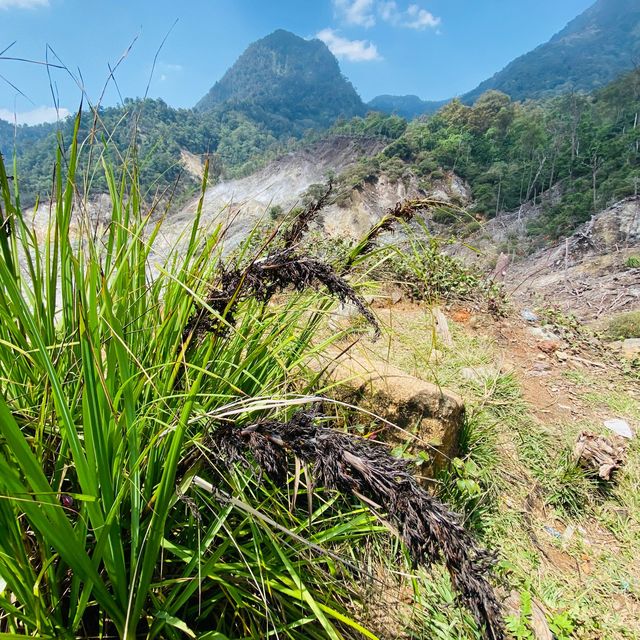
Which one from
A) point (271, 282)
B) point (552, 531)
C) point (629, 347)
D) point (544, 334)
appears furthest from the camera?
point (629, 347)

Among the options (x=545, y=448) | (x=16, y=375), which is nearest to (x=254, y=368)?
(x=16, y=375)

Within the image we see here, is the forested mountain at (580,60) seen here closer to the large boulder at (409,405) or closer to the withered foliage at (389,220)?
the large boulder at (409,405)

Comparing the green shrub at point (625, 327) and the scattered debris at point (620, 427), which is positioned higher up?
the scattered debris at point (620, 427)

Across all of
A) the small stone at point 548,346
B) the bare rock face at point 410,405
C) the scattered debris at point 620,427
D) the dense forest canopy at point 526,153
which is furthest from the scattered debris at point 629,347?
the dense forest canopy at point 526,153

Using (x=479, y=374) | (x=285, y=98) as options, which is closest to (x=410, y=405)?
(x=479, y=374)

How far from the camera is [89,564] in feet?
2.62

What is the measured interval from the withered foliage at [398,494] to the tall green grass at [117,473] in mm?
103

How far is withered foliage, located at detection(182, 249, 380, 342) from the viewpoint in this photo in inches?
32.6

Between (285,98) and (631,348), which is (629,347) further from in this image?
(285,98)

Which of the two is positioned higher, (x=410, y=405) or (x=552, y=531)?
(x=410, y=405)

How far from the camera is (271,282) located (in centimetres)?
92

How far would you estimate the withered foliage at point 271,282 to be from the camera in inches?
32.6

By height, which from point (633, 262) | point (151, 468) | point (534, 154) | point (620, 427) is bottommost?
point (633, 262)

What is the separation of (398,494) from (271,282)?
0.55 metres
